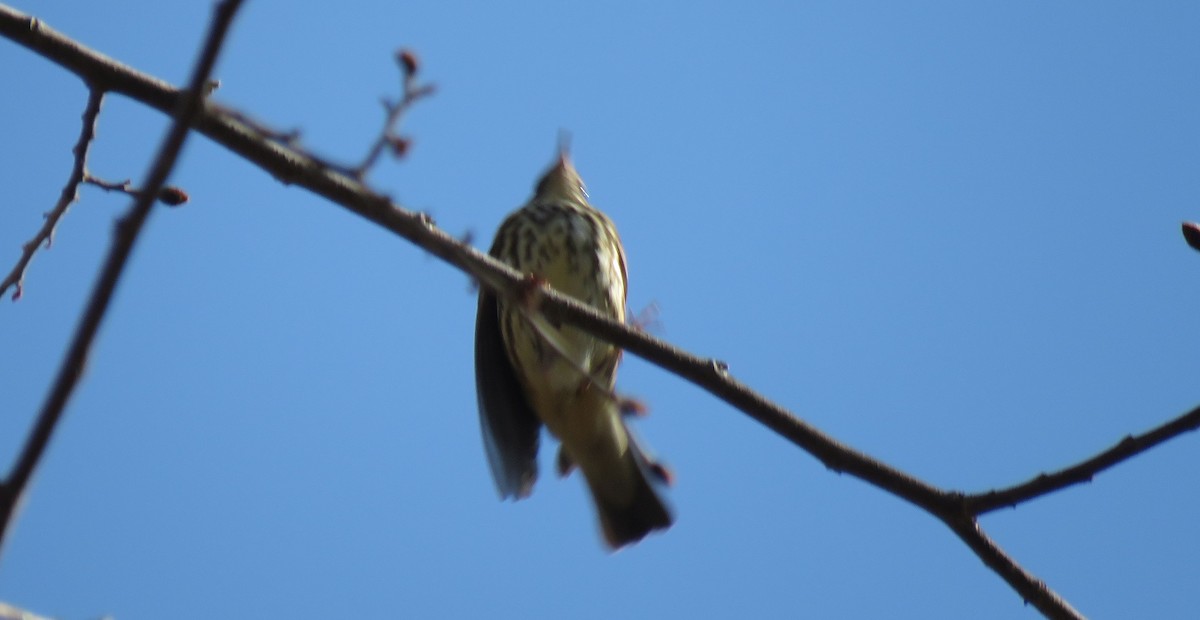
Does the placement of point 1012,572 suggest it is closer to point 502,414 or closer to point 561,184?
point 502,414

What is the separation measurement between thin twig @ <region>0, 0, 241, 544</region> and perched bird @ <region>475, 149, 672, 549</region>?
118 inches

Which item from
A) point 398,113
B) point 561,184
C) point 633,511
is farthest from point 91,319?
point 561,184

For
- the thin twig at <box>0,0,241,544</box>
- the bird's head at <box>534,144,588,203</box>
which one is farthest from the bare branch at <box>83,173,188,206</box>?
the bird's head at <box>534,144,588,203</box>

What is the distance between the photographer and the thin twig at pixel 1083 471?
2.63 m

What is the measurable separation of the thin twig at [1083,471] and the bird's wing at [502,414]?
1845 millimetres

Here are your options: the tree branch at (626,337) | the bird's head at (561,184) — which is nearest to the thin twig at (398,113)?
the tree branch at (626,337)

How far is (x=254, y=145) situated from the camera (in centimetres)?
267

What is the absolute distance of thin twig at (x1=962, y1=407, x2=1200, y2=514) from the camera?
2629mm

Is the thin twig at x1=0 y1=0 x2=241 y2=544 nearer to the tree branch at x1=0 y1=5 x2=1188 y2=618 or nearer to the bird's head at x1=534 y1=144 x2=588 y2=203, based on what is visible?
the tree branch at x1=0 y1=5 x2=1188 y2=618

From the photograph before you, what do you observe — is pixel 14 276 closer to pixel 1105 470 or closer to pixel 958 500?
pixel 958 500

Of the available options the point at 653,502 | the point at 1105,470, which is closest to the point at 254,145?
the point at 1105,470

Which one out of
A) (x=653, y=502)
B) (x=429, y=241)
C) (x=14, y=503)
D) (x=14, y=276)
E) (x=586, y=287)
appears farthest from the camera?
(x=586, y=287)

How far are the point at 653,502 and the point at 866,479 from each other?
2.04 meters

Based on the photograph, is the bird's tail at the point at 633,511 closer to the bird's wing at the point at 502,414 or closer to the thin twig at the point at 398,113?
the bird's wing at the point at 502,414
